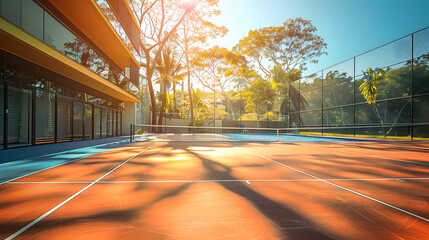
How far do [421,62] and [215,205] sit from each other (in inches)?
763

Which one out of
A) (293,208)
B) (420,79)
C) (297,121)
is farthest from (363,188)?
A: (297,121)

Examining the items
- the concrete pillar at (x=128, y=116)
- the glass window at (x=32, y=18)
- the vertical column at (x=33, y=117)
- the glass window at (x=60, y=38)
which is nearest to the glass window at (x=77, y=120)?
the vertical column at (x=33, y=117)

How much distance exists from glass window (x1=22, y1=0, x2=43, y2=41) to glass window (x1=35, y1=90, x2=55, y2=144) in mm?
3219

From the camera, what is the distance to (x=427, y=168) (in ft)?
20.9

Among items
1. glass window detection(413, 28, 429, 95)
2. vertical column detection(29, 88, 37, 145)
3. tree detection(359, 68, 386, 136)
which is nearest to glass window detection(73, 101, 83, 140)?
vertical column detection(29, 88, 37, 145)

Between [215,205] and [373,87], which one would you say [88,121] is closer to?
[215,205]

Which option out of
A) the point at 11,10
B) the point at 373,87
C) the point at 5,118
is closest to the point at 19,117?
the point at 5,118

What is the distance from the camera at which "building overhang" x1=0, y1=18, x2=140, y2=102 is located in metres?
6.37

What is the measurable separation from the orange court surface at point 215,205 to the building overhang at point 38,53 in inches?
159

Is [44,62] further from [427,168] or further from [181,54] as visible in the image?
[181,54]

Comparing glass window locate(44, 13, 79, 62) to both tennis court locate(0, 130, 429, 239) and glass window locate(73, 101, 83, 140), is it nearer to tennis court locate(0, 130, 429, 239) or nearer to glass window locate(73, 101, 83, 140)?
glass window locate(73, 101, 83, 140)

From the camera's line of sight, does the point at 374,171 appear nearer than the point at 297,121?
Yes

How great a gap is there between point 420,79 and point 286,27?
21625 mm

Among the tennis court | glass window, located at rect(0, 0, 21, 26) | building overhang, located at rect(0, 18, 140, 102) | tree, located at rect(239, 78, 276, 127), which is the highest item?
tree, located at rect(239, 78, 276, 127)
